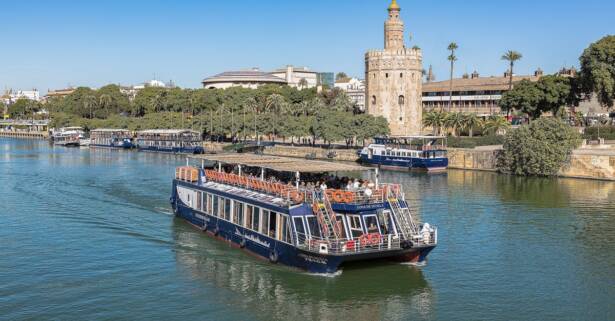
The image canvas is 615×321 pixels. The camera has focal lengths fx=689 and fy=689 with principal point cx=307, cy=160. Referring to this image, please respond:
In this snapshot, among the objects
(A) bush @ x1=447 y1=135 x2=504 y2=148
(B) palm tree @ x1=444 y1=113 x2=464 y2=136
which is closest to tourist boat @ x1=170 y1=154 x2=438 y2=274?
(A) bush @ x1=447 y1=135 x2=504 y2=148

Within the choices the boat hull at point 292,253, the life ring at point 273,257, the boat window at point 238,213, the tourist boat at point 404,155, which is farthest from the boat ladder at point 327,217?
the tourist boat at point 404,155

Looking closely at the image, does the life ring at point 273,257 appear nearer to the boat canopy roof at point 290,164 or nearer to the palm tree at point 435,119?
the boat canopy roof at point 290,164

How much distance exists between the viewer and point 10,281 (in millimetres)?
29438

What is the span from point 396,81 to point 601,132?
36.0 m

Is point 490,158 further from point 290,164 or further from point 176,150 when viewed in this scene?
point 176,150

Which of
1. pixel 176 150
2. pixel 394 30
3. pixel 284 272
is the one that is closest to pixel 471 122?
pixel 394 30

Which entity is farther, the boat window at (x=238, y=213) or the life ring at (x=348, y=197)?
the boat window at (x=238, y=213)

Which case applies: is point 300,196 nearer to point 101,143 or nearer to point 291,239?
point 291,239

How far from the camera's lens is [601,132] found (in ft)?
287

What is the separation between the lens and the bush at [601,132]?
3418 inches

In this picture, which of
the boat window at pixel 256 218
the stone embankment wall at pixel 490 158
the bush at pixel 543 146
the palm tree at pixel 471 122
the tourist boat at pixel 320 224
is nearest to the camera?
the tourist boat at pixel 320 224

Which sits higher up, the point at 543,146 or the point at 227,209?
the point at 543,146

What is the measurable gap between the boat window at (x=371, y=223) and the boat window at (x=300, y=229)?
9.39 feet

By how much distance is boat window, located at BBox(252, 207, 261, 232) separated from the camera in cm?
3300
